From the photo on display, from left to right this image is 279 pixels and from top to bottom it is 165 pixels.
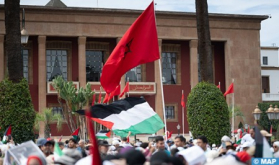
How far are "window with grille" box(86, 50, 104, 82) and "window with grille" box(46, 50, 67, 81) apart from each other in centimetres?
186

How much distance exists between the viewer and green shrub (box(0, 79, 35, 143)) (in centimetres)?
1953

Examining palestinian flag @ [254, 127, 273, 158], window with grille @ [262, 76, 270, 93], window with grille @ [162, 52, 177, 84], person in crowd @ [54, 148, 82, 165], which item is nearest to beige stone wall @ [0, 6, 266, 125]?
window with grille @ [162, 52, 177, 84]

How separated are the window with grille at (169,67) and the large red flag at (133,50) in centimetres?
4095

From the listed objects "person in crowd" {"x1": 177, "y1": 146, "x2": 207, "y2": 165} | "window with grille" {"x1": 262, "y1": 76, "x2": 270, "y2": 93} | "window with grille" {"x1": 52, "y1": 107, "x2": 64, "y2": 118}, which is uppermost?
"window with grille" {"x1": 262, "y1": 76, "x2": 270, "y2": 93}

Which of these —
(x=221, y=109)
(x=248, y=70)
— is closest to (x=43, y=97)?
(x=248, y=70)

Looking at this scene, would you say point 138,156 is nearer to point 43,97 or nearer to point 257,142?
point 257,142

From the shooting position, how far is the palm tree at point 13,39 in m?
19.4

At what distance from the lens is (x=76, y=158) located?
730 cm

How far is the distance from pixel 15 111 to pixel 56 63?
3423cm

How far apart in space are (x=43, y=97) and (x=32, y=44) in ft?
14.7

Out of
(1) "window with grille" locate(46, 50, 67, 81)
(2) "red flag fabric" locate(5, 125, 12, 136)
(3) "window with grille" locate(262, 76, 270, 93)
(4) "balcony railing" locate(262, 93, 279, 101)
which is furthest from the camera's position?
(3) "window with grille" locate(262, 76, 270, 93)

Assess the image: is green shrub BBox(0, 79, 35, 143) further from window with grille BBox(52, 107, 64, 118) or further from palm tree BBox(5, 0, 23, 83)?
window with grille BBox(52, 107, 64, 118)

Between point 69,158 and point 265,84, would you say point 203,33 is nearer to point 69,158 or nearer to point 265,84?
point 69,158

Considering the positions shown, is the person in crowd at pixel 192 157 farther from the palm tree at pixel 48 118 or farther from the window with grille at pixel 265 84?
the window with grille at pixel 265 84
